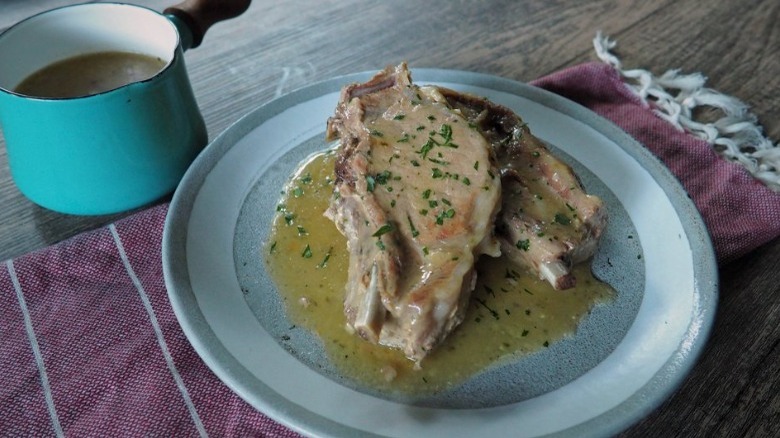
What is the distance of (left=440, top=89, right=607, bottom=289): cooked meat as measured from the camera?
1682 mm

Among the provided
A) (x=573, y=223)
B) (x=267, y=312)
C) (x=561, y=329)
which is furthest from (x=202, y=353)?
(x=573, y=223)

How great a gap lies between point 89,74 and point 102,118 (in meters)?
0.36

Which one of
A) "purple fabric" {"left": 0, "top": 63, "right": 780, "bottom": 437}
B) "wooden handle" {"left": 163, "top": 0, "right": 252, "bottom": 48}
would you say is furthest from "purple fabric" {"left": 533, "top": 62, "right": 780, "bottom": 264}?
"wooden handle" {"left": 163, "top": 0, "right": 252, "bottom": 48}

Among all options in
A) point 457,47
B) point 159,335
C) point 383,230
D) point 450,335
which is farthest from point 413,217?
point 457,47

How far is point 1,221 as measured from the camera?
1.99 metres

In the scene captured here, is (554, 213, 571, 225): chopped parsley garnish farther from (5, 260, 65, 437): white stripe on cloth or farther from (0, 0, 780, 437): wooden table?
(5, 260, 65, 437): white stripe on cloth

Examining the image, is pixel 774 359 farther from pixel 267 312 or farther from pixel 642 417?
pixel 267 312

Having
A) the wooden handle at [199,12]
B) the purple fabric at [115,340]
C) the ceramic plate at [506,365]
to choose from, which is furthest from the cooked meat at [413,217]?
the wooden handle at [199,12]

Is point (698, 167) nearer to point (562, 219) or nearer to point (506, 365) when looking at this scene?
point (562, 219)

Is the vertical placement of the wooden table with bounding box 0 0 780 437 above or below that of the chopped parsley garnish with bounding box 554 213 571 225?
below

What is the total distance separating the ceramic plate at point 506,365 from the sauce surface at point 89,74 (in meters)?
0.33

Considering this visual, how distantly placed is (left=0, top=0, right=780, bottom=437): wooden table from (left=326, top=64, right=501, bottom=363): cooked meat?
78cm

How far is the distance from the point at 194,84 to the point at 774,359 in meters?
2.18

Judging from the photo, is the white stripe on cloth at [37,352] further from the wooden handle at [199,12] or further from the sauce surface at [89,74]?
the wooden handle at [199,12]
